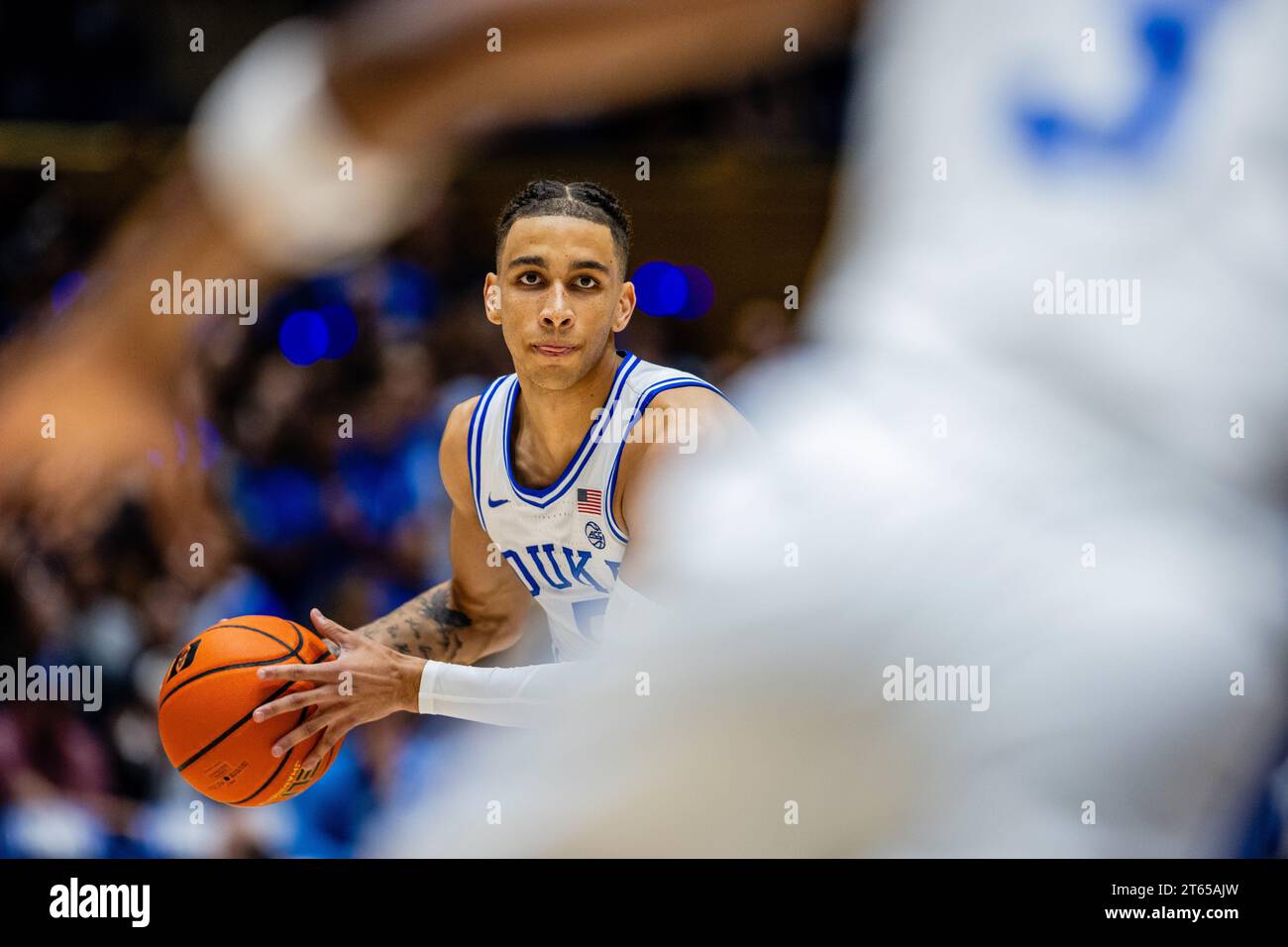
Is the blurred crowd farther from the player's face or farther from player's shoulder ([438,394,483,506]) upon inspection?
the player's face

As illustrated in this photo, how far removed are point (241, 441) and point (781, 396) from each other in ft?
7.52

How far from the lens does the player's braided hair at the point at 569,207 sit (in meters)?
2.79

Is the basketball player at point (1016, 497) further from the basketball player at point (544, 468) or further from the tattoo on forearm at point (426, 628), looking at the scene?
the tattoo on forearm at point (426, 628)

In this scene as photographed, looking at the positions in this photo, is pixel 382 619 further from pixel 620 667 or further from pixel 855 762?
pixel 855 762

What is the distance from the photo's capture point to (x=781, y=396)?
3.16 meters

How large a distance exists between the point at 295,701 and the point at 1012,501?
1633 mm

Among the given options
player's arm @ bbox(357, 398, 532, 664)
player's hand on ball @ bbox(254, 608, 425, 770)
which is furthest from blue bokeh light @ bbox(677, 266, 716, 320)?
player's hand on ball @ bbox(254, 608, 425, 770)

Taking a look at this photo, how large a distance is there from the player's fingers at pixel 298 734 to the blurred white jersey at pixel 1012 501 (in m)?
0.54

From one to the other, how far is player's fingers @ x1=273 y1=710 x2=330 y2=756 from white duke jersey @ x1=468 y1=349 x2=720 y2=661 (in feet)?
2.13

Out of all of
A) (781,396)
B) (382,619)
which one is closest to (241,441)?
(382,619)

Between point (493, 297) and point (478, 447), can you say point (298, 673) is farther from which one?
point (493, 297)

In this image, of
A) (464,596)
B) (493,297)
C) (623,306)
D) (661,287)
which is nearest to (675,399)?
(623,306)

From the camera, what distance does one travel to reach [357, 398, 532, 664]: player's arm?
3.13 metres

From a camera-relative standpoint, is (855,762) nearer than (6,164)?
Yes
